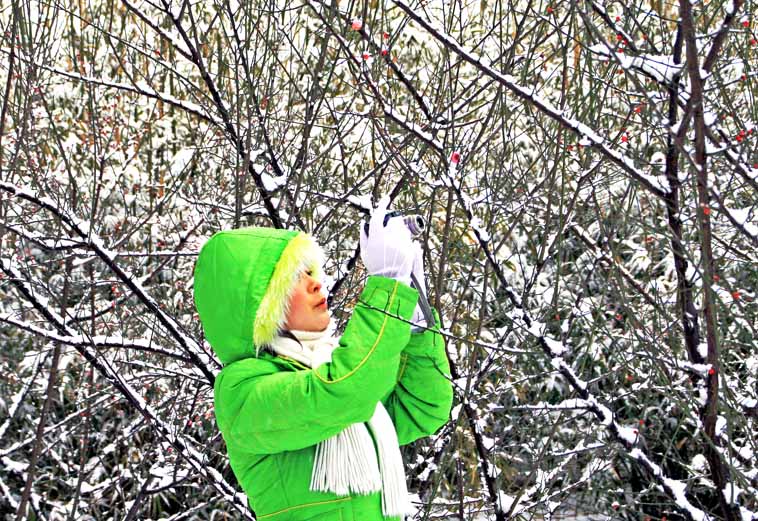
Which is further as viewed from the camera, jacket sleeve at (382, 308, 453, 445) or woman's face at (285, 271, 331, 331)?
jacket sleeve at (382, 308, 453, 445)

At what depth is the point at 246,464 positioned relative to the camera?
6.77ft

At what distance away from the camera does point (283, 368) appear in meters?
2.05

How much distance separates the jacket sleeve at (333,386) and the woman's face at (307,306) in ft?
0.46

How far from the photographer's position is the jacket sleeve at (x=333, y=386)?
1870 mm

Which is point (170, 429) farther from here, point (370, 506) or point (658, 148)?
point (658, 148)

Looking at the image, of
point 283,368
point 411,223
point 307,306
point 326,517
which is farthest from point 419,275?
point 326,517

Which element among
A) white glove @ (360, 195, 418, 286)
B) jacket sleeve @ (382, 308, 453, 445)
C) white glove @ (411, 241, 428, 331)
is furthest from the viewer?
jacket sleeve @ (382, 308, 453, 445)

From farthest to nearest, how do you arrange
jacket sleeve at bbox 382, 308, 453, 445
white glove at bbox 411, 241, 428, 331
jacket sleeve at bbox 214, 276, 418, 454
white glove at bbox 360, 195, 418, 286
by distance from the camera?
jacket sleeve at bbox 382, 308, 453, 445 → white glove at bbox 411, 241, 428, 331 → white glove at bbox 360, 195, 418, 286 → jacket sleeve at bbox 214, 276, 418, 454

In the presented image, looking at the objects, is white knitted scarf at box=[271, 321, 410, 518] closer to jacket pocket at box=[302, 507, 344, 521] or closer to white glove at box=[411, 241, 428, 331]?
jacket pocket at box=[302, 507, 344, 521]

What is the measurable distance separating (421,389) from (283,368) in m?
0.36

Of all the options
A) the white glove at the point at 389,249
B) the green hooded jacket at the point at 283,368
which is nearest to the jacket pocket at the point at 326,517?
the green hooded jacket at the point at 283,368

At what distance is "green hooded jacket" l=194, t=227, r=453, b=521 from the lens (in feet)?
6.19

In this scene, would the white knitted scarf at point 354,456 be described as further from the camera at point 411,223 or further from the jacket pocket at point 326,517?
the camera at point 411,223

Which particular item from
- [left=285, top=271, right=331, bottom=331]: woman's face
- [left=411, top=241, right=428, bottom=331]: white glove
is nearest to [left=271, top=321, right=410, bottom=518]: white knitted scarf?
[left=285, top=271, right=331, bottom=331]: woman's face
